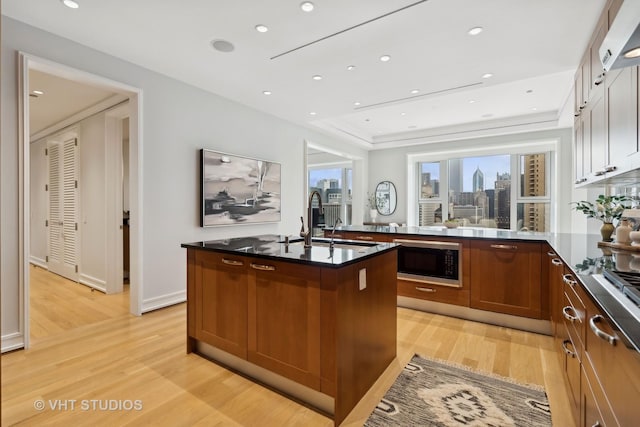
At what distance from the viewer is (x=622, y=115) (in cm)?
216

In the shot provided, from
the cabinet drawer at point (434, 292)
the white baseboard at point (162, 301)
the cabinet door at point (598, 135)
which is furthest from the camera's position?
the white baseboard at point (162, 301)

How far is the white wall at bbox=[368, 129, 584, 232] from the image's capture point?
5.82 meters

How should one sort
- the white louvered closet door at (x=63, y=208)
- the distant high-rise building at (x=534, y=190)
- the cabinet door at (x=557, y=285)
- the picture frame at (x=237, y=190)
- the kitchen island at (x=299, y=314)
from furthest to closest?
the distant high-rise building at (x=534, y=190)
the white louvered closet door at (x=63, y=208)
the picture frame at (x=237, y=190)
the cabinet door at (x=557, y=285)
the kitchen island at (x=299, y=314)

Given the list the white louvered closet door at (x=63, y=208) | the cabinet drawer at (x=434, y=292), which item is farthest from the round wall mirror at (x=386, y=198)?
the white louvered closet door at (x=63, y=208)

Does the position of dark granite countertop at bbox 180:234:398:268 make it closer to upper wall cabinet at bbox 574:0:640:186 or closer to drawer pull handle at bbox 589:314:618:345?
drawer pull handle at bbox 589:314:618:345

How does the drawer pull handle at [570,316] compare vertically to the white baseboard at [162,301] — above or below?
above

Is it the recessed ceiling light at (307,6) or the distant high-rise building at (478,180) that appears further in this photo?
the distant high-rise building at (478,180)

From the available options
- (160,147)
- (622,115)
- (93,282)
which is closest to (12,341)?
(93,282)

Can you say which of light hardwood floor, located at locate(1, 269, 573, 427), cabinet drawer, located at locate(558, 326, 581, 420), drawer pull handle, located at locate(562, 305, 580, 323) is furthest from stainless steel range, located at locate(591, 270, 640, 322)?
light hardwood floor, located at locate(1, 269, 573, 427)

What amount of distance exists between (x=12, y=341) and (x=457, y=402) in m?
3.48

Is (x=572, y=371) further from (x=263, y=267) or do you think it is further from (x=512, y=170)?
(x=512, y=170)

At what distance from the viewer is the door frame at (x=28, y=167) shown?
9.26ft

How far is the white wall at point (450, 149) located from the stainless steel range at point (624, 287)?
4784 mm

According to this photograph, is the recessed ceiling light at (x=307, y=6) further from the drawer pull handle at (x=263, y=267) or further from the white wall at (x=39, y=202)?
the white wall at (x=39, y=202)
